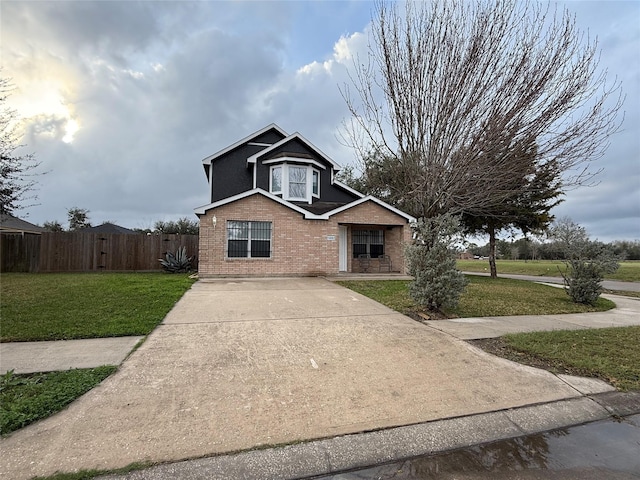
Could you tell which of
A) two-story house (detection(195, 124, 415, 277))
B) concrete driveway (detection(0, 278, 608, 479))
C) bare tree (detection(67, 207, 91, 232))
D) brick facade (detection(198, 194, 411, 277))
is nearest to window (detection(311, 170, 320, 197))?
two-story house (detection(195, 124, 415, 277))

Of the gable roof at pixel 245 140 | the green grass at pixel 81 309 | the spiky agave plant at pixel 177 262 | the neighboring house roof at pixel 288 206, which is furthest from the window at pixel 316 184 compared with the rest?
the green grass at pixel 81 309

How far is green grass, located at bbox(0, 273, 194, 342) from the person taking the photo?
5.40 m

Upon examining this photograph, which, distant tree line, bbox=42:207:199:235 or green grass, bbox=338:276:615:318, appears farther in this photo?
distant tree line, bbox=42:207:199:235

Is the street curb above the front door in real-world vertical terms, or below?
below

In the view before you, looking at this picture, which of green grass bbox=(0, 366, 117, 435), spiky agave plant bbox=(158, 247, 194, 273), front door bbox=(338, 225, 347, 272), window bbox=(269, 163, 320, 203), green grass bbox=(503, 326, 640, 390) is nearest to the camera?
green grass bbox=(0, 366, 117, 435)

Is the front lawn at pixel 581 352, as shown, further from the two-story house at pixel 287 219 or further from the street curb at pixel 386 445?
the two-story house at pixel 287 219

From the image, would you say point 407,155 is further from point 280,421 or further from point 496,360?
Answer: point 280,421

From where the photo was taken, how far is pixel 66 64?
9609mm

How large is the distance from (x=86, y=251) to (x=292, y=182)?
1074 centimetres

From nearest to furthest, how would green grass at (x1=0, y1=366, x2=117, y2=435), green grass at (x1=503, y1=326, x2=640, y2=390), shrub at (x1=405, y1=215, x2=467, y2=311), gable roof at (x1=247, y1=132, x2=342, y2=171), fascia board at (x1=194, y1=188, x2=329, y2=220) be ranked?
green grass at (x1=0, y1=366, x2=117, y2=435), green grass at (x1=503, y1=326, x2=640, y2=390), shrub at (x1=405, y1=215, x2=467, y2=311), fascia board at (x1=194, y1=188, x2=329, y2=220), gable roof at (x1=247, y1=132, x2=342, y2=171)

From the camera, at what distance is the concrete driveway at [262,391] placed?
2.66 m

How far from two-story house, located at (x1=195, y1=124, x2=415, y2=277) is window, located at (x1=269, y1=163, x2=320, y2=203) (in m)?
0.05

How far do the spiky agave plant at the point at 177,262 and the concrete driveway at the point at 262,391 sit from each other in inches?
415

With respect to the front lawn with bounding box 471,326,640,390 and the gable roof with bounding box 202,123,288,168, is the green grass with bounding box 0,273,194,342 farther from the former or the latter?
the gable roof with bounding box 202,123,288,168
